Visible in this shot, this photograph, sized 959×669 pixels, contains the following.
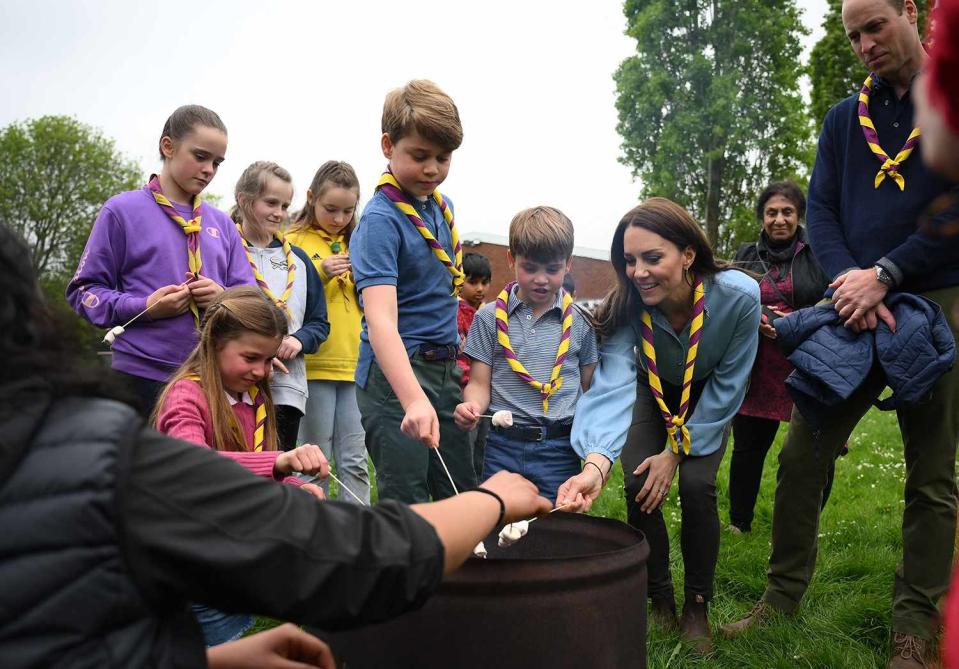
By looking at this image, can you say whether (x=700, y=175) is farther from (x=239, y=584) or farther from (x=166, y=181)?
(x=239, y=584)

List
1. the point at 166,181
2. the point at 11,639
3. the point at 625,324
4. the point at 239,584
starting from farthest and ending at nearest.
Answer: the point at 166,181 → the point at 625,324 → the point at 239,584 → the point at 11,639

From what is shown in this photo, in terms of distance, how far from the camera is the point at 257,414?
3.04 metres

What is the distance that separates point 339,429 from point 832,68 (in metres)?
22.3

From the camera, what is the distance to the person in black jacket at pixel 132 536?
1105 mm

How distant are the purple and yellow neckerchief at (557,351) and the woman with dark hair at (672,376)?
0.14 metres

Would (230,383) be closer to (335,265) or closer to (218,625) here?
(218,625)

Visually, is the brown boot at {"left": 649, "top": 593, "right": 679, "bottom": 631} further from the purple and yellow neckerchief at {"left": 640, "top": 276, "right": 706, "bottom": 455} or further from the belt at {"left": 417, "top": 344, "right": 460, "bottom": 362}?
the belt at {"left": 417, "top": 344, "right": 460, "bottom": 362}

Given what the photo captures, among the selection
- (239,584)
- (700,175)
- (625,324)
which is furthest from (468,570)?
(700,175)

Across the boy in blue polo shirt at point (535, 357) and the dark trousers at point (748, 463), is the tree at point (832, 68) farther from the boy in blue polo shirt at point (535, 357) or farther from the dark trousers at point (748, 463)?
the boy in blue polo shirt at point (535, 357)

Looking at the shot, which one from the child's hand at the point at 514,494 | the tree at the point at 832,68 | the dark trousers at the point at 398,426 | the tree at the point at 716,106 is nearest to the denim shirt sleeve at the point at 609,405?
the dark trousers at the point at 398,426

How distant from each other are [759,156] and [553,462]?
88.2 feet

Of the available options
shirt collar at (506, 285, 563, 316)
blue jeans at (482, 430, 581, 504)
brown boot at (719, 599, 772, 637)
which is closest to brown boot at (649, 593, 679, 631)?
brown boot at (719, 599, 772, 637)

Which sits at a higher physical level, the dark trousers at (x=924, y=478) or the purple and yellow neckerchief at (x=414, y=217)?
the purple and yellow neckerchief at (x=414, y=217)

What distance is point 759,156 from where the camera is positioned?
2786 centimetres
